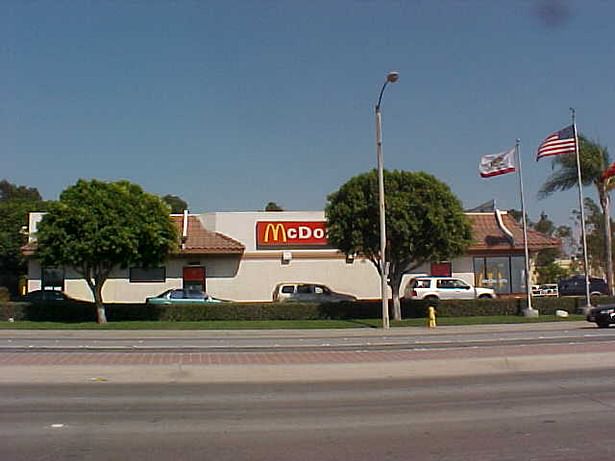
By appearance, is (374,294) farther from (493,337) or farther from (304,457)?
(304,457)

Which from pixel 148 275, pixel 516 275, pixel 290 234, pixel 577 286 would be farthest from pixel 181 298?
pixel 577 286

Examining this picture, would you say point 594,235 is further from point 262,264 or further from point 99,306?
point 99,306

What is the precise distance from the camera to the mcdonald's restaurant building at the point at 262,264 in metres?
43.3

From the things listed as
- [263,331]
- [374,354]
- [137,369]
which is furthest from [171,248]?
[137,369]

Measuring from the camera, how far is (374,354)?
724 inches

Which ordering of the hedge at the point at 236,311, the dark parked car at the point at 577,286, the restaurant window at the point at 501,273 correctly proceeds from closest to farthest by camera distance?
the hedge at the point at 236,311, the restaurant window at the point at 501,273, the dark parked car at the point at 577,286

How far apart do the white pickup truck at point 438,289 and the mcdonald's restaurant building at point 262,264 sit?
2416 millimetres

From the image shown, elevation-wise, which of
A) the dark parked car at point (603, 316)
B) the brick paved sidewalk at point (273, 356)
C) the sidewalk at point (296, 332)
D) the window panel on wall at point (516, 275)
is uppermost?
the window panel on wall at point (516, 275)

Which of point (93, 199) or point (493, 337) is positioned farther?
point (93, 199)

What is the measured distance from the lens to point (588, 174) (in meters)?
43.3

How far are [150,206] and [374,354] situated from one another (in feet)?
53.2

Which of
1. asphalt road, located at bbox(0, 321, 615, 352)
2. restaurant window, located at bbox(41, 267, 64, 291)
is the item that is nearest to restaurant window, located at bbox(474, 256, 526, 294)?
asphalt road, located at bbox(0, 321, 615, 352)

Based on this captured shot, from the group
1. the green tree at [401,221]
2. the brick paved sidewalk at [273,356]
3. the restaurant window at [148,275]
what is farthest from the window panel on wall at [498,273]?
the brick paved sidewalk at [273,356]

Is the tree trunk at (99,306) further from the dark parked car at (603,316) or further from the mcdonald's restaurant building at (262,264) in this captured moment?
the dark parked car at (603,316)
